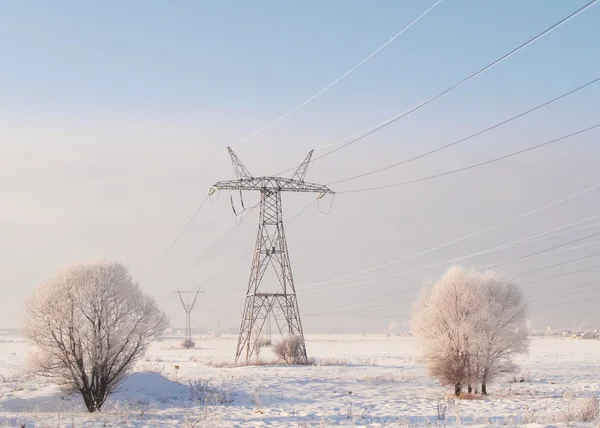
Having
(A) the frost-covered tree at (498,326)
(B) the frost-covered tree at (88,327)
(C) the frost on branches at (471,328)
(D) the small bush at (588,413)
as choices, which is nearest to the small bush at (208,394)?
(B) the frost-covered tree at (88,327)

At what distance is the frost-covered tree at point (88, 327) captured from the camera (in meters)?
22.0

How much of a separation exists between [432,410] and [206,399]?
9.09m

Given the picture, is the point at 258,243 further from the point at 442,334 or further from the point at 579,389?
the point at 579,389

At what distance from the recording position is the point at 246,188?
44.3 metres

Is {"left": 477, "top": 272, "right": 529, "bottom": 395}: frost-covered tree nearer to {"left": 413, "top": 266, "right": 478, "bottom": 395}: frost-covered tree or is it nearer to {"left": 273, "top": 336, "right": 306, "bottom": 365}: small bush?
{"left": 413, "top": 266, "right": 478, "bottom": 395}: frost-covered tree

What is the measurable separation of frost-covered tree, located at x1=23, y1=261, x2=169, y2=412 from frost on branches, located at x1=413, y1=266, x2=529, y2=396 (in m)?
13.6

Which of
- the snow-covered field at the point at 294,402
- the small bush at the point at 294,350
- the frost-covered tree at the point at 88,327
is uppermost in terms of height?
the frost-covered tree at the point at 88,327

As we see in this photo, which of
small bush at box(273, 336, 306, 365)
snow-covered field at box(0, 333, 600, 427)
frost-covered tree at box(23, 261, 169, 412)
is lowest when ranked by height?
snow-covered field at box(0, 333, 600, 427)

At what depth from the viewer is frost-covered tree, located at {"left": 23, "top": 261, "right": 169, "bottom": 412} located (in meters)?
22.0

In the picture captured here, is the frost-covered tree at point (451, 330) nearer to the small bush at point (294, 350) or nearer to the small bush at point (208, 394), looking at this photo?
the small bush at point (208, 394)

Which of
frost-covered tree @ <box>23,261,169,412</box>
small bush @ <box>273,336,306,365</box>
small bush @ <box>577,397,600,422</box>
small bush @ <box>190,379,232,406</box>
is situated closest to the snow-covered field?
small bush @ <box>190,379,232,406</box>

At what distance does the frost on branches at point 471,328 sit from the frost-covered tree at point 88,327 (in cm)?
1356

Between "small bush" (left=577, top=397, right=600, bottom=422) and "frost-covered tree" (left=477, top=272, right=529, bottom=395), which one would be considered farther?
"frost-covered tree" (left=477, top=272, right=529, bottom=395)

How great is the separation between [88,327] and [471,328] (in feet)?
54.9
